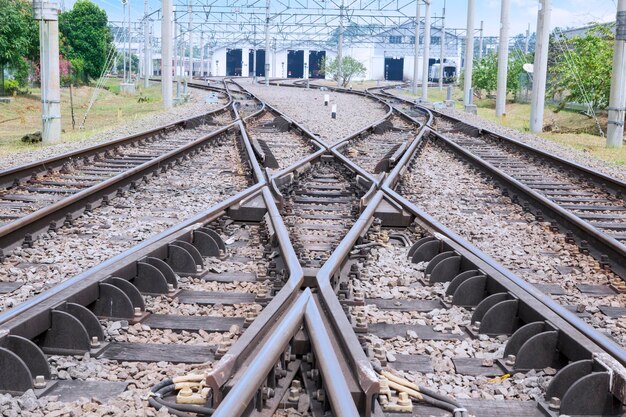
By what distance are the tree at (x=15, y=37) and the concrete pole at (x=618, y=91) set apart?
2671cm

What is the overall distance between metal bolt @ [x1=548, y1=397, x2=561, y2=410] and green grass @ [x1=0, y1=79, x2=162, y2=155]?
13.1m

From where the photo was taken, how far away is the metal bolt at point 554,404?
10.8ft

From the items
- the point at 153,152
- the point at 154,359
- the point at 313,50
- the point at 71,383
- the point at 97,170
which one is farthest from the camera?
the point at 313,50

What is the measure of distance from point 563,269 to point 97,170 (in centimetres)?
690

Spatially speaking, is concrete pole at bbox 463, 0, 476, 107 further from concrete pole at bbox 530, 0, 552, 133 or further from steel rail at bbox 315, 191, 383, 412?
steel rail at bbox 315, 191, 383, 412

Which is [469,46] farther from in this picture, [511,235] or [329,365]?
[329,365]

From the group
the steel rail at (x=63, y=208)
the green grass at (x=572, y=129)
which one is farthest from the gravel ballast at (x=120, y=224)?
the green grass at (x=572, y=129)

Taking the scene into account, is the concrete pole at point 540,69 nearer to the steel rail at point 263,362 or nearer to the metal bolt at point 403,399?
the steel rail at point 263,362

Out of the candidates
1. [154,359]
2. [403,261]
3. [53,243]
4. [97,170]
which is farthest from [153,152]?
[154,359]

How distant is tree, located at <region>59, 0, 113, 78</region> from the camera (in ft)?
188

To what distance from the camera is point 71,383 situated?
3.49 m

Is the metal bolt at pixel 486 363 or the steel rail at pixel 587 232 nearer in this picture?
the metal bolt at pixel 486 363

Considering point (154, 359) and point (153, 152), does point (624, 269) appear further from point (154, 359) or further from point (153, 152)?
point (153, 152)

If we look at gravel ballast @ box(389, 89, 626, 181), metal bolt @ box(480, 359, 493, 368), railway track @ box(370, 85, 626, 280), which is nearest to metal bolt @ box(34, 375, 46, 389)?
metal bolt @ box(480, 359, 493, 368)
